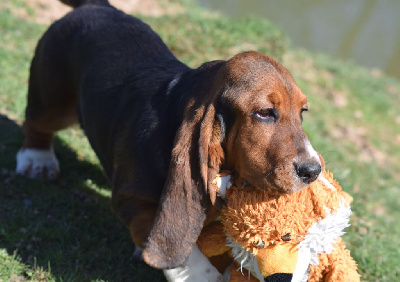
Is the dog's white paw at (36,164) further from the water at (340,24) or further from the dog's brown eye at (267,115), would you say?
the water at (340,24)

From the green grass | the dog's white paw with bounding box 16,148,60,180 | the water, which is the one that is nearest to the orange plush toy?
the green grass

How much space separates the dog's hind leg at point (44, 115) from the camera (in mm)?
4945

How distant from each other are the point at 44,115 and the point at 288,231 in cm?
290

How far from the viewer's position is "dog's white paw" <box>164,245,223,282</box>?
11.3 ft

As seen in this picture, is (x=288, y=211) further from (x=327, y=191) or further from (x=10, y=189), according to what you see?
(x=10, y=189)

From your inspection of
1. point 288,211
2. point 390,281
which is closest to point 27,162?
point 288,211

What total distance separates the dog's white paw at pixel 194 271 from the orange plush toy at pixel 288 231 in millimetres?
249

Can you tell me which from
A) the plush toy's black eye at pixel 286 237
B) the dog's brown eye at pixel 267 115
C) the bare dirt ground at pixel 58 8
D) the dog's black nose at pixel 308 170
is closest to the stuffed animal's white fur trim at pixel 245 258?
the plush toy's black eye at pixel 286 237

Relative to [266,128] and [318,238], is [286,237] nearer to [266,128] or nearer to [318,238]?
[318,238]

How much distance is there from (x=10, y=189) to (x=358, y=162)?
514 cm

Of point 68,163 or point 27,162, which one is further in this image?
point 68,163

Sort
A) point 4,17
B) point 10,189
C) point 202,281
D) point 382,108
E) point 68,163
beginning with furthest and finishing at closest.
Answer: point 382,108, point 4,17, point 68,163, point 10,189, point 202,281

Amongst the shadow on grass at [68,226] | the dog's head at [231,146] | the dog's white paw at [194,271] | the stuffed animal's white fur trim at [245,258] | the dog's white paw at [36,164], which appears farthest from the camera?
the dog's white paw at [36,164]

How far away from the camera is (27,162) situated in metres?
5.31
